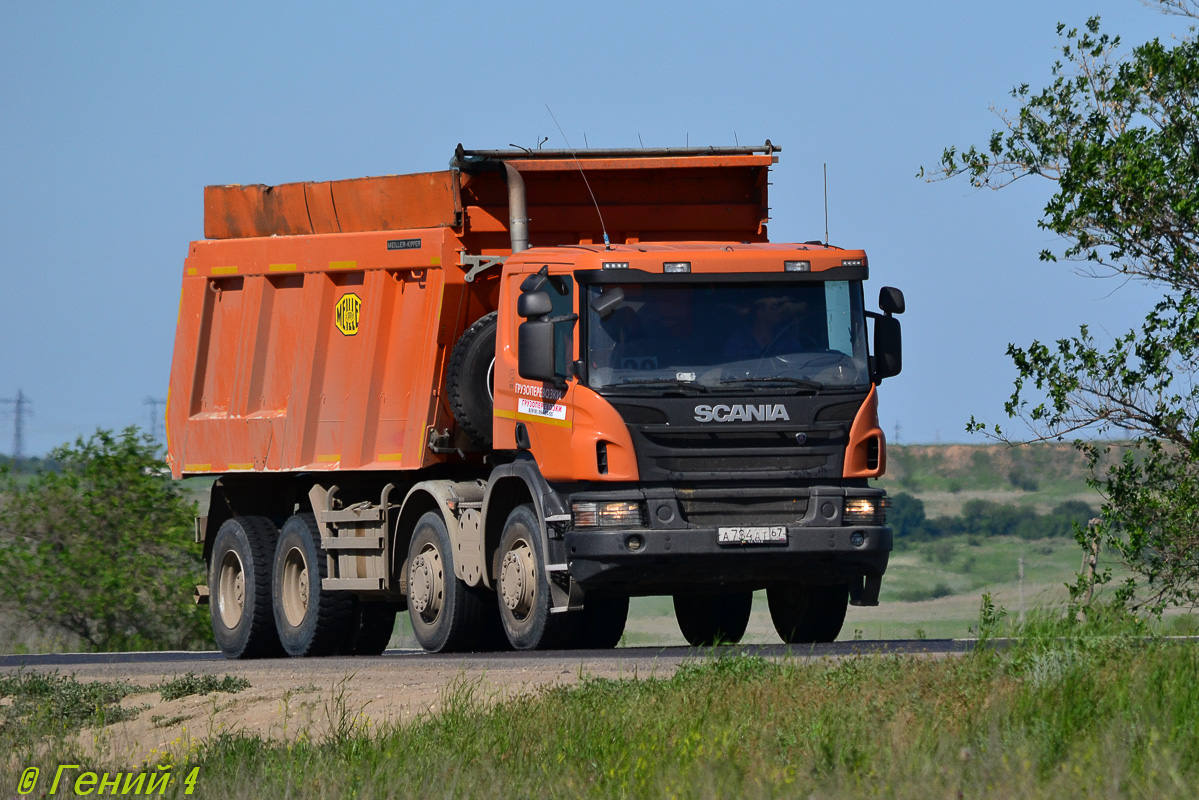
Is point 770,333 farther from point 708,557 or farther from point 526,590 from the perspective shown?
point 526,590

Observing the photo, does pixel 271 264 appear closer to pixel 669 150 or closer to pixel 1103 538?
pixel 669 150

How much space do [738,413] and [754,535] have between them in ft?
2.84

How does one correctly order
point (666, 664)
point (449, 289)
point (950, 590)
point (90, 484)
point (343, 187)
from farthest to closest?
1. point (950, 590)
2. point (90, 484)
3. point (343, 187)
4. point (449, 289)
5. point (666, 664)

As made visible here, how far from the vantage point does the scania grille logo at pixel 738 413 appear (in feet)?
41.5

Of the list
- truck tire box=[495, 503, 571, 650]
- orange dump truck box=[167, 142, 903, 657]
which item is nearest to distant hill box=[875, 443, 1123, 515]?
orange dump truck box=[167, 142, 903, 657]

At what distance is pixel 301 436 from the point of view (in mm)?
16406

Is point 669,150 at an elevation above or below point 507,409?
above

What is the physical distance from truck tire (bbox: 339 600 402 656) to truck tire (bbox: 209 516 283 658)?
935mm

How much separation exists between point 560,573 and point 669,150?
13.1 ft

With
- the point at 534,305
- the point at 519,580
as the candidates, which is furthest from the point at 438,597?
the point at 534,305

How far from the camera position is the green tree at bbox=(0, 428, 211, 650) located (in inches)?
979

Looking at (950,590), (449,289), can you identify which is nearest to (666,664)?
(449,289)

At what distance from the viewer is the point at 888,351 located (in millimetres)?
13180

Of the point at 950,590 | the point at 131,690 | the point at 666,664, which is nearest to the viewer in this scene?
the point at 666,664
